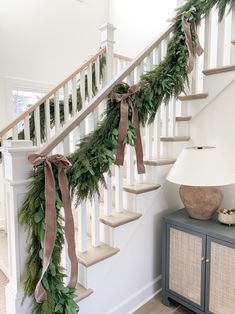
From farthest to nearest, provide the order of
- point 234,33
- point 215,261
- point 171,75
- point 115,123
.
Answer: point 234,33 → point 171,75 → point 215,261 → point 115,123

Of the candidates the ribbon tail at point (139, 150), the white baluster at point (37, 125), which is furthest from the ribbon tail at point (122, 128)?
the white baluster at point (37, 125)

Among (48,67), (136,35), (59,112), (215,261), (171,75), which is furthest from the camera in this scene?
(136,35)

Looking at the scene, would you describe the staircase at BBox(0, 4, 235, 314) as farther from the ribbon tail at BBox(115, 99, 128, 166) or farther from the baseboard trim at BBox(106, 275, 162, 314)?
the ribbon tail at BBox(115, 99, 128, 166)

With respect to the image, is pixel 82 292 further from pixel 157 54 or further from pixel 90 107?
pixel 157 54

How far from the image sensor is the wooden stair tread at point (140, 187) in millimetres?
1809

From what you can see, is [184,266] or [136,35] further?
[136,35]

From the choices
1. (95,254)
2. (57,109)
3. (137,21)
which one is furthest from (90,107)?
(137,21)

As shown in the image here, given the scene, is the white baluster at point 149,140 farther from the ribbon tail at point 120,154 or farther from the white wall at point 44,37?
the white wall at point 44,37

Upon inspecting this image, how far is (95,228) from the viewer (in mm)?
1598

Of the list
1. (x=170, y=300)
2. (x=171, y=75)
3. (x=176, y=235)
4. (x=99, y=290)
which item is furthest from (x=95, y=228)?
(x=171, y=75)

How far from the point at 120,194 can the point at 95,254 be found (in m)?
0.44

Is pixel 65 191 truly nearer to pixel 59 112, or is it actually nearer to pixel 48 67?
pixel 59 112

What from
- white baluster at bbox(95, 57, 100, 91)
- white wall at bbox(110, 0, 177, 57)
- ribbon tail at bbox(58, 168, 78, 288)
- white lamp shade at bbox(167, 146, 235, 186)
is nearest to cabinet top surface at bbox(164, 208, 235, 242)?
white lamp shade at bbox(167, 146, 235, 186)

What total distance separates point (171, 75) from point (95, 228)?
1.22 meters
